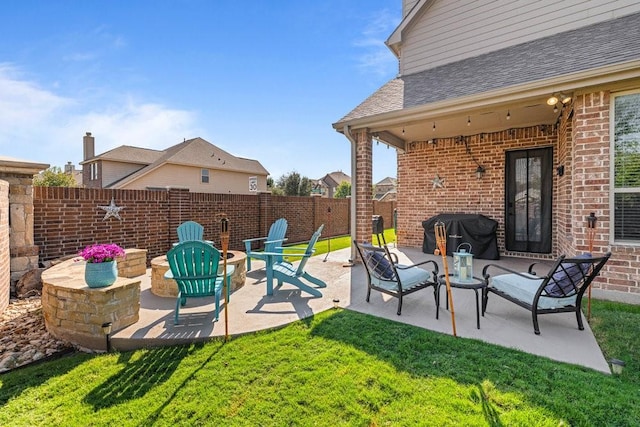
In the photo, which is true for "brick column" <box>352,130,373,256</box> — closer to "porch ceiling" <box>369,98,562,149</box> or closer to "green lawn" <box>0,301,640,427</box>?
"porch ceiling" <box>369,98,562,149</box>

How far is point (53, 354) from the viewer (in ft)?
9.80

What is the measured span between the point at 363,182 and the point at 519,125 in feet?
12.9

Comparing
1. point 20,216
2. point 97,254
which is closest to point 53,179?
point 20,216

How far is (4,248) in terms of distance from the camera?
4.07 meters

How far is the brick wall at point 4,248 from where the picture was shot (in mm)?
3889

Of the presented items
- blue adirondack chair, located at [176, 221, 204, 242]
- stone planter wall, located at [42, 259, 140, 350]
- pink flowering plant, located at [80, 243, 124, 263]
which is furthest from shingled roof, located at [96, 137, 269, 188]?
pink flowering plant, located at [80, 243, 124, 263]

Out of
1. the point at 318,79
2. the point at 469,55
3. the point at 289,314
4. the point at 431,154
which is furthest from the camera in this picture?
the point at 318,79

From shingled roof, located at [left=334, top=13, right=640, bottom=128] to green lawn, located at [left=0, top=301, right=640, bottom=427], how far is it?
3.87 m

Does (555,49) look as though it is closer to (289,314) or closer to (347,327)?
(347,327)

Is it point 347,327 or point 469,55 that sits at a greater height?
point 469,55

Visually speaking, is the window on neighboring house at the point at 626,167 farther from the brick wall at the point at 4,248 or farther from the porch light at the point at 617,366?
the brick wall at the point at 4,248

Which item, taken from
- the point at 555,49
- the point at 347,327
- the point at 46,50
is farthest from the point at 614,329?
the point at 46,50

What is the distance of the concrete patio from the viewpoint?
294 centimetres

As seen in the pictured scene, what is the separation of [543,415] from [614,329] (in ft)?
7.21
